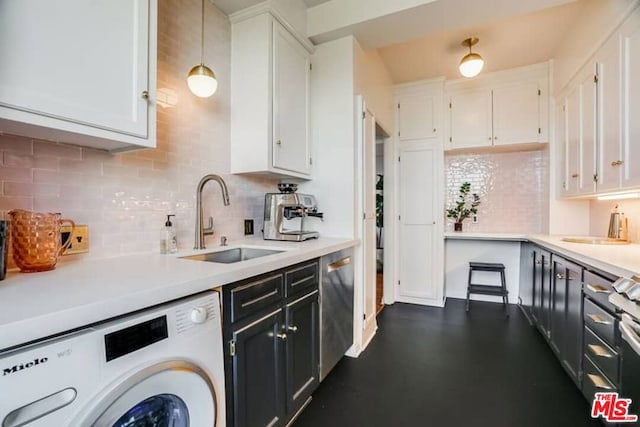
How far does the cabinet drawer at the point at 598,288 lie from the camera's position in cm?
146

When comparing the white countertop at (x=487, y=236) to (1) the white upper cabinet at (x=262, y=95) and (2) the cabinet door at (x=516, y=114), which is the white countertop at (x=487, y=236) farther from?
(1) the white upper cabinet at (x=262, y=95)

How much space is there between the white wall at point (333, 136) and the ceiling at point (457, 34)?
0.63 ft

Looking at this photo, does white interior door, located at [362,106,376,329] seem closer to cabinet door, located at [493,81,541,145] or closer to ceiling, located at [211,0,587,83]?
ceiling, located at [211,0,587,83]

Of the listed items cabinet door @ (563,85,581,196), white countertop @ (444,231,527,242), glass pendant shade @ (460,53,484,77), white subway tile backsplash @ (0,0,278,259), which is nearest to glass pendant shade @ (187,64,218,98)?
white subway tile backsplash @ (0,0,278,259)

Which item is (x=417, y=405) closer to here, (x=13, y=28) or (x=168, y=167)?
(x=168, y=167)

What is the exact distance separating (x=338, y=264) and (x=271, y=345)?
0.85 metres

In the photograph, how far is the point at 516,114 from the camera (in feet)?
11.3

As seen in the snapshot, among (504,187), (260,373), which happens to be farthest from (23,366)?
(504,187)

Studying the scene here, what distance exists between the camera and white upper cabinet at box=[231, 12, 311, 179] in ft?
→ 6.56

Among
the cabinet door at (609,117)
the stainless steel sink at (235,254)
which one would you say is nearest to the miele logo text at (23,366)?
the stainless steel sink at (235,254)

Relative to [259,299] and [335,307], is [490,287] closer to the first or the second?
[335,307]

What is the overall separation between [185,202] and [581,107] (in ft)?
10.5

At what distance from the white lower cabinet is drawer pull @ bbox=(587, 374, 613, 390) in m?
2.00

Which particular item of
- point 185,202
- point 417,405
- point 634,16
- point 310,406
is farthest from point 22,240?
point 634,16
